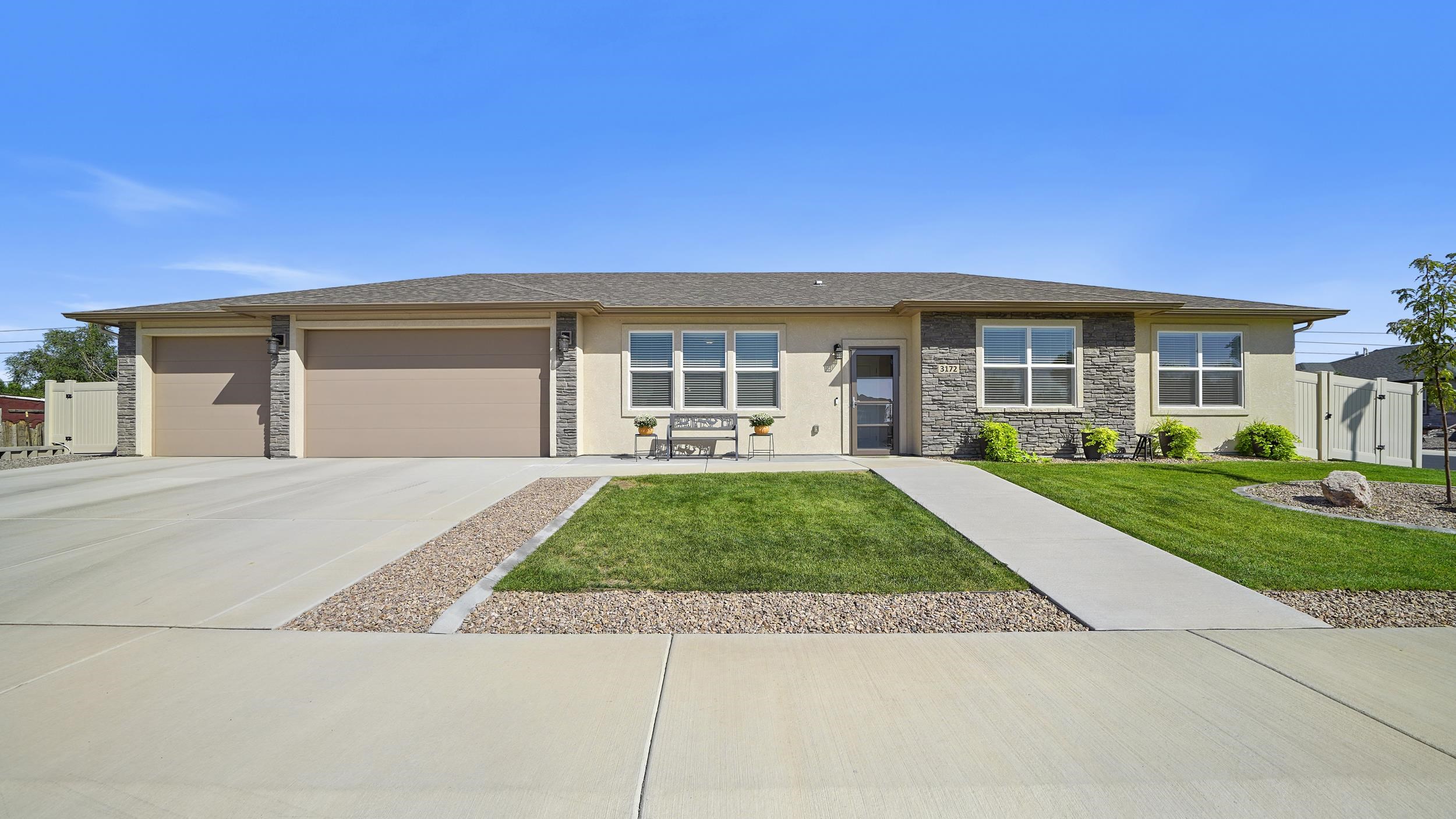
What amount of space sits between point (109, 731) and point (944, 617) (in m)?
4.43

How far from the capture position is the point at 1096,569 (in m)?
5.18

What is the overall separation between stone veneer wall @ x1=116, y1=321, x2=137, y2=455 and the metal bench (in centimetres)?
1120

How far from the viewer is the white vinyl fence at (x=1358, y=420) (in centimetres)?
1341

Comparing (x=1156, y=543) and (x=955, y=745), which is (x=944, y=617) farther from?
(x=1156, y=543)

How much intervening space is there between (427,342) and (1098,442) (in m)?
13.5

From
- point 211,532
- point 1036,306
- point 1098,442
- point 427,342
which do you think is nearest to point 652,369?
point 427,342

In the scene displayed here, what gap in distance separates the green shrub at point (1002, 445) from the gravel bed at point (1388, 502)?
3.49 metres

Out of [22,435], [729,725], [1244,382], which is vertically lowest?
[729,725]

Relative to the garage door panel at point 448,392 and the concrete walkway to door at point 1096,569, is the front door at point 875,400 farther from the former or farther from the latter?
the garage door panel at point 448,392

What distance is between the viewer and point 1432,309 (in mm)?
7930

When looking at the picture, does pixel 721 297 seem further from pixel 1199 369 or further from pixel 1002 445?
pixel 1199 369

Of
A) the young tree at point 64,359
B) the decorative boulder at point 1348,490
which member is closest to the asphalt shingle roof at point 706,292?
the decorative boulder at point 1348,490

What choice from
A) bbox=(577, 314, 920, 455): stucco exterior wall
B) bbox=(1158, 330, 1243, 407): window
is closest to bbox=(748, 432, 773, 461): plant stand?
bbox=(577, 314, 920, 455): stucco exterior wall

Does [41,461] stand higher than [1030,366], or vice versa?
[1030,366]
